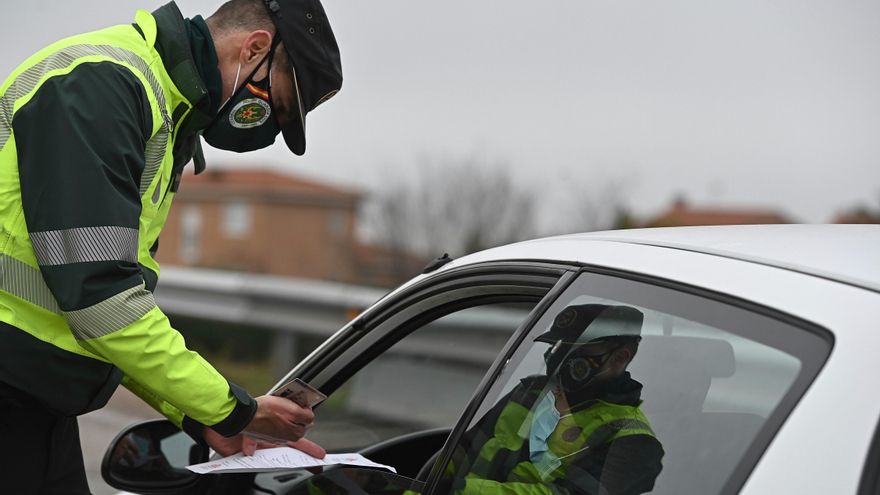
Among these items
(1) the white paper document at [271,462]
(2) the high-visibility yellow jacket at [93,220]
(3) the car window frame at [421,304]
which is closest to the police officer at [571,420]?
(3) the car window frame at [421,304]

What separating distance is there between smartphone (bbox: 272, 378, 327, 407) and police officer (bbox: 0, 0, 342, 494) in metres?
0.02

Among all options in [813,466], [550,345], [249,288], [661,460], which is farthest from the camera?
[249,288]

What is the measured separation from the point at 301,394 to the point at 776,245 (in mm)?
1065

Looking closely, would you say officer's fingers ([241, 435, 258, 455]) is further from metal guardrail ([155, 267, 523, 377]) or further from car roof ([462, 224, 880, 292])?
metal guardrail ([155, 267, 523, 377])

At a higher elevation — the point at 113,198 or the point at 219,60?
the point at 219,60

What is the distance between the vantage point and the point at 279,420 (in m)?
2.20

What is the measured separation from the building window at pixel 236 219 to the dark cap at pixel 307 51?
142 feet

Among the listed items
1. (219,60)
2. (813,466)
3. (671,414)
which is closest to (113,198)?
(219,60)

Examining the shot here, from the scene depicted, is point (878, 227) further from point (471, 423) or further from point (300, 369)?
point (300, 369)

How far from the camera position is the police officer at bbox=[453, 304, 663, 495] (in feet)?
5.56

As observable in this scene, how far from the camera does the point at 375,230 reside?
17828mm

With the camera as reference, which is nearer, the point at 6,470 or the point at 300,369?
the point at 6,470

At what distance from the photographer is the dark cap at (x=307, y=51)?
233 centimetres

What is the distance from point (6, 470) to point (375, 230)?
51.5 feet
